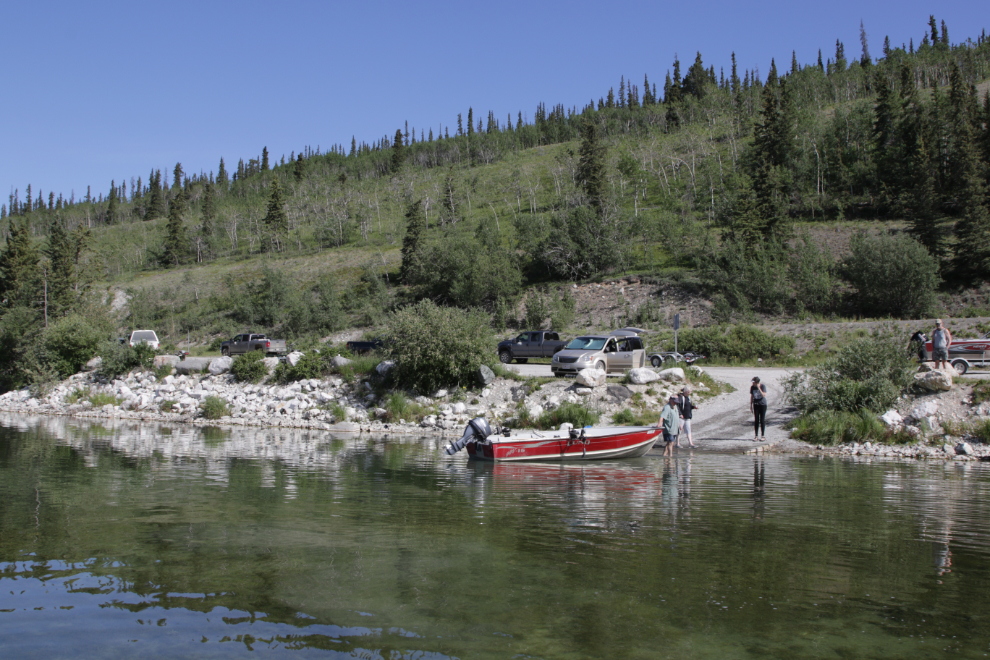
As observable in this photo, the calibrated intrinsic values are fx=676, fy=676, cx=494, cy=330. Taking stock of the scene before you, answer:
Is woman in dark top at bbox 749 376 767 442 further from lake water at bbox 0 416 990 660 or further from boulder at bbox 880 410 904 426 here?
lake water at bbox 0 416 990 660

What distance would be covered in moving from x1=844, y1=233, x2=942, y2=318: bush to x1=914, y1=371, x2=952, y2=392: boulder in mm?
28344

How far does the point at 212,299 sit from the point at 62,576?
6920 centimetres

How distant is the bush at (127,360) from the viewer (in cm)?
4031

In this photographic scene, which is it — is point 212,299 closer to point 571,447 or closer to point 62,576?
point 571,447

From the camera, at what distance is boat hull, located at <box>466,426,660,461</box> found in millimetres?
19406

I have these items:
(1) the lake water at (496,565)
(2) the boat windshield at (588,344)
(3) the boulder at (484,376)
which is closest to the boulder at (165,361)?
(3) the boulder at (484,376)

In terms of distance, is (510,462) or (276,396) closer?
(510,462)

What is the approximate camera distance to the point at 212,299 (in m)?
73.2

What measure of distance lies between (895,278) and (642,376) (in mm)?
31686


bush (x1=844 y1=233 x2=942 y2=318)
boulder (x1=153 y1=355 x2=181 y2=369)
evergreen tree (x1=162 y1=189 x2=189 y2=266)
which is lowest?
boulder (x1=153 y1=355 x2=181 y2=369)

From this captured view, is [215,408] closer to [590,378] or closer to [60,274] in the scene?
[590,378]

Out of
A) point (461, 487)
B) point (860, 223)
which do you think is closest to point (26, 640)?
point (461, 487)

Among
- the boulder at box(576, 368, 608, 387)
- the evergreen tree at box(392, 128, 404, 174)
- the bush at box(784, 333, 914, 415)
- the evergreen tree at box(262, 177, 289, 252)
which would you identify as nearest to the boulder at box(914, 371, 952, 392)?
the bush at box(784, 333, 914, 415)

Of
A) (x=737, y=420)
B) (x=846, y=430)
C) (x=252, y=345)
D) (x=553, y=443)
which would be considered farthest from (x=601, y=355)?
(x=252, y=345)
